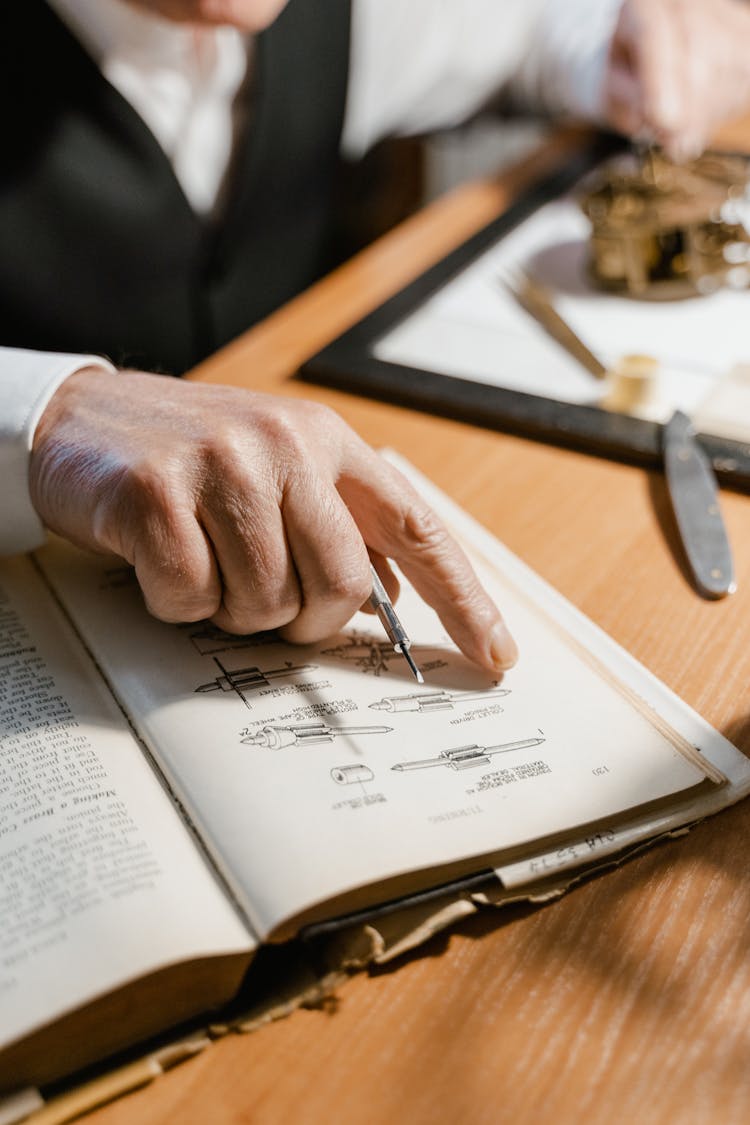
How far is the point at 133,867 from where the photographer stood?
1.39 feet

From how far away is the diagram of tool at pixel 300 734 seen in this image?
19.2 inches

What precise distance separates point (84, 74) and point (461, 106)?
809mm

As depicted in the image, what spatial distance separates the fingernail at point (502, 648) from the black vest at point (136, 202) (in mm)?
704

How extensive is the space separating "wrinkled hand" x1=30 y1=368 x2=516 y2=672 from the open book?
0.03 m

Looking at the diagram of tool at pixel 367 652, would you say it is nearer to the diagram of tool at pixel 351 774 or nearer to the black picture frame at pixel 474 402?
the diagram of tool at pixel 351 774

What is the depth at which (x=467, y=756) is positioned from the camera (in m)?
0.49

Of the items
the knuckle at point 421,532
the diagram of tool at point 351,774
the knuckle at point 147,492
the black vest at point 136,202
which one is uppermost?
the black vest at point 136,202

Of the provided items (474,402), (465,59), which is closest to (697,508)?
(474,402)

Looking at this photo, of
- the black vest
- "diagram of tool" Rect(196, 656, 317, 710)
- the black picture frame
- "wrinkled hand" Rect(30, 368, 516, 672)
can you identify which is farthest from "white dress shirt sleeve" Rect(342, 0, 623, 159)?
"diagram of tool" Rect(196, 656, 317, 710)

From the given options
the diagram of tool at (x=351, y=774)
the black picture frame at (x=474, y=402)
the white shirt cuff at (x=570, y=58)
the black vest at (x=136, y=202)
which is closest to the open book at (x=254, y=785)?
the diagram of tool at (x=351, y=774)

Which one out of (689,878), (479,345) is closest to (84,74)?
(479,345)

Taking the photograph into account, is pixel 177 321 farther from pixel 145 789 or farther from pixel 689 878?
pixel 689 878

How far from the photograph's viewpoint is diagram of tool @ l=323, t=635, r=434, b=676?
56 centimetres

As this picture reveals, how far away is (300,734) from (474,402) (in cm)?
42
